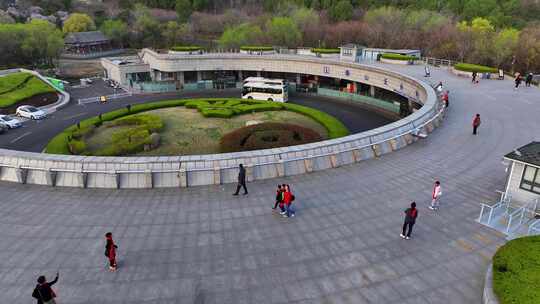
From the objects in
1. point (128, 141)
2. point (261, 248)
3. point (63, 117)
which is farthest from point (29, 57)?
point (261, 248)

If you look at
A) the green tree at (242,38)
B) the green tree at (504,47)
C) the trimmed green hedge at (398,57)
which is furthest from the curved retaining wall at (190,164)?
the green tree at (242,38)

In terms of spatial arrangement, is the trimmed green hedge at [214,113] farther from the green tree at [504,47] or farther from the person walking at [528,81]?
the green tree at [504,47]

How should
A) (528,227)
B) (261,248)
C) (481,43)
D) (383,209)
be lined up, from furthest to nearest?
(481,43) → (383,209) → (528,227) → (261,248)

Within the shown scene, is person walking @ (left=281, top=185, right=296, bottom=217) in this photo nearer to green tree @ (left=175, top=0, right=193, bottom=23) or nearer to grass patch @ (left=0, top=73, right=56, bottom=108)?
grass patch @ (left=0, top=73, right=56, bottom=108)

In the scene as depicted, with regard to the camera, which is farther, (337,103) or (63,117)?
(337,103)

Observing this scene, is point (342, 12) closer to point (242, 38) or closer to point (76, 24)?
point (242, 38)

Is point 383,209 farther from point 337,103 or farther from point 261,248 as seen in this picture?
point 337,103
